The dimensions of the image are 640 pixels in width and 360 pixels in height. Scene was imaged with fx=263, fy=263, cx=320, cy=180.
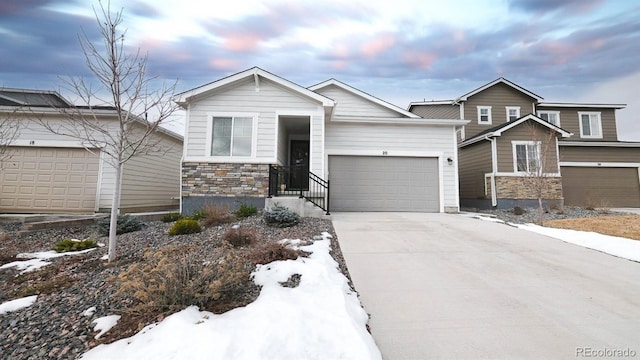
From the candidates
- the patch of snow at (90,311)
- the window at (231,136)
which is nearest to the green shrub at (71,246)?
the patch of snow at (90,311)

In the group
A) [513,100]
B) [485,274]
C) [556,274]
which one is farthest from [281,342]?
[513,100]

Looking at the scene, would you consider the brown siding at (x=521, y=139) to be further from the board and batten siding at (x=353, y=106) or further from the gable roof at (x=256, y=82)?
the gable roof at (x=256, y=82)

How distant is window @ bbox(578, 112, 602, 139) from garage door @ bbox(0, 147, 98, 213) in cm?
2585

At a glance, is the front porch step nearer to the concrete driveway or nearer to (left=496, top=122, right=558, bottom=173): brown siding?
the concrete driveway

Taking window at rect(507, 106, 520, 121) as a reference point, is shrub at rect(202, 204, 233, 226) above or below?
below

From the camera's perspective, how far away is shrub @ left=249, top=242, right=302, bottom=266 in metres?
4.02

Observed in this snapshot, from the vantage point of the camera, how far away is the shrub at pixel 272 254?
4.02 meters

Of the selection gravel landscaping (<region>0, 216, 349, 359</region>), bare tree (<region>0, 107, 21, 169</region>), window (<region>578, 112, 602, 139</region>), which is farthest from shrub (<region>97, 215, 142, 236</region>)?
window (<region>578, 112, 602, 139</region>)

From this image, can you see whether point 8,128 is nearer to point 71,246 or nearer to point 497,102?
point 71,246

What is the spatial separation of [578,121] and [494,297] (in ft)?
67.1

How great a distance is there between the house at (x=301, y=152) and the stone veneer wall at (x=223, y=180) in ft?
0.11

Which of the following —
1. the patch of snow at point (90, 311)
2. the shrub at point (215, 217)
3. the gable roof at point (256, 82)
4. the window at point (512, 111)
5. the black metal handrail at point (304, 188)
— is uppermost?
the window at point (512, 111)

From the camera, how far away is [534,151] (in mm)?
12125

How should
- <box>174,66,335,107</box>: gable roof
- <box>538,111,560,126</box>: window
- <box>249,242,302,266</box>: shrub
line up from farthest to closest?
<box>538,111,560,126</box>: window
<box>174,66,335,107</box>: gable roof
<box>249,242,302,266</box>: shrub
